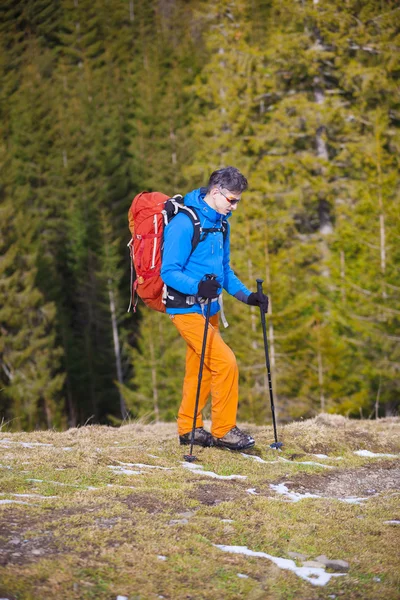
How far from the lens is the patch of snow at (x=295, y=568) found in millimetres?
4230

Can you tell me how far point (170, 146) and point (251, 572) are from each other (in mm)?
52464

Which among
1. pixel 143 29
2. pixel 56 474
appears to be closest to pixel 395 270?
pixel 56 474

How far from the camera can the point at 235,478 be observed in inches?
249

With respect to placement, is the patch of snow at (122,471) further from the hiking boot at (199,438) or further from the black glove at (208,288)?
the black glove at (208,288)

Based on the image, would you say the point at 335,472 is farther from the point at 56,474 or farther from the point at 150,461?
the point at 56,474

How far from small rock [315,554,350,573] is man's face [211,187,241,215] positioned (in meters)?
3.29

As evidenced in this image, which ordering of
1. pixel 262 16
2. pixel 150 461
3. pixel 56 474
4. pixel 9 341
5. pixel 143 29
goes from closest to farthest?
pixel 56 474 < pixel 150 461 < pixel 9 341 < pixel 262 16 < pixel 143 29

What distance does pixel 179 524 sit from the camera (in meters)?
4.84

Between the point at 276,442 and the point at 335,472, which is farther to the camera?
the point at 276,442

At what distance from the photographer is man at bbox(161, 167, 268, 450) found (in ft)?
21.6

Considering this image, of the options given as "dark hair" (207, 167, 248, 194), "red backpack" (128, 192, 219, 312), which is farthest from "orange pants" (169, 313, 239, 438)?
"dark hair" (207, 167, 248, 194)

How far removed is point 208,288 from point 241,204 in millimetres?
24624

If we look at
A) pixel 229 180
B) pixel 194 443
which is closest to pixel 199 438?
pixel 194 443

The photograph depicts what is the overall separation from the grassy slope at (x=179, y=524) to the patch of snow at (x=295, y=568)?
0.06 m
